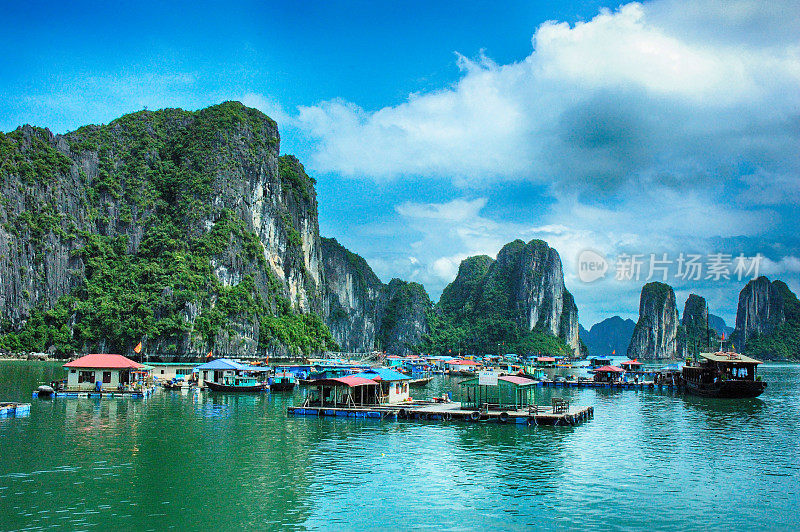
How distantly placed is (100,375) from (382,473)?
33.6 metres

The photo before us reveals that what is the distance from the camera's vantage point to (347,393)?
38.2 metres

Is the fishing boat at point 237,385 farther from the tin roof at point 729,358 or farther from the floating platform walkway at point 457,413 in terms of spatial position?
the tin roof at point 729,358

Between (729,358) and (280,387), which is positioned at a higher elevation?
(729,358)

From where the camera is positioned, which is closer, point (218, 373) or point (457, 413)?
point (457, 413)

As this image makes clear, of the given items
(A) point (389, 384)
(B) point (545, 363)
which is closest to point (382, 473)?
(A) point (389, 384)

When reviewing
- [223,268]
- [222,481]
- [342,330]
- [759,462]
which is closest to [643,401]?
[759,462]

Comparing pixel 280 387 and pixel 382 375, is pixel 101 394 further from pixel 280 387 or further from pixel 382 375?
pixel 382 375

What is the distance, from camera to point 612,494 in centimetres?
1962

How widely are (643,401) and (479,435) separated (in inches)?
1129

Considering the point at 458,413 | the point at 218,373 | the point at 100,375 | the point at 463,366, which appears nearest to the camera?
the point at 458,413

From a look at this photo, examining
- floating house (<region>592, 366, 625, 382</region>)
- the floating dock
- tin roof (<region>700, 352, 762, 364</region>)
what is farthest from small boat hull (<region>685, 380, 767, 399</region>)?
the floating dock

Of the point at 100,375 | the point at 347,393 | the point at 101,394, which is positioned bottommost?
the point at 101,394

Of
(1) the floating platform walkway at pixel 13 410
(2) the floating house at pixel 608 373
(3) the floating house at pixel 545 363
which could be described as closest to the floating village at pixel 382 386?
(1) the floating platform walkway at pixel 13 410

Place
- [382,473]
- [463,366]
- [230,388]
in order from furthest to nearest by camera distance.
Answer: [463,366] < [230,388] < [382,473]
